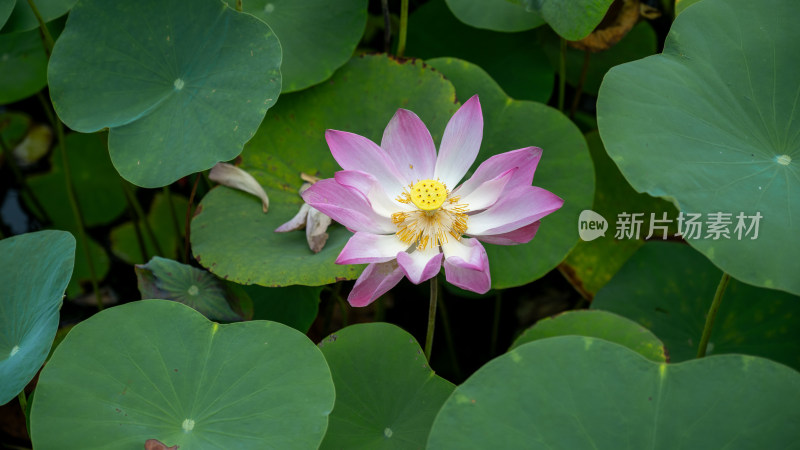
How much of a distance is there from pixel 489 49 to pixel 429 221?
86 cm

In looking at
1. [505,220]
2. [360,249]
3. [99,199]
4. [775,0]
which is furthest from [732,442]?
[99,199]

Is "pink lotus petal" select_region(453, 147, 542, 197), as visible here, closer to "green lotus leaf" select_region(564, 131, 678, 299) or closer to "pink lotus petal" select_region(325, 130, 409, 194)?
"pink lotus petal" select_region(325, 130, 409, 194)

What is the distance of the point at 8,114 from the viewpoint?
2266 mm

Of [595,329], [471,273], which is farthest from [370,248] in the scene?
[595,329]

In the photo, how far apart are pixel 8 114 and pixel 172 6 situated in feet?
4.34

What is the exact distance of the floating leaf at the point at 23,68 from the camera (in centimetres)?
178

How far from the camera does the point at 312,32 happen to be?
1461 millimetres

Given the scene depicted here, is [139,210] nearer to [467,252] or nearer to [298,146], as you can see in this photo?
[298,146]

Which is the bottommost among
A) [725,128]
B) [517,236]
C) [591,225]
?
[591,225]

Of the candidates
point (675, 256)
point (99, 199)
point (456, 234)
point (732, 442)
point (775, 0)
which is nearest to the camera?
point (732, 442)

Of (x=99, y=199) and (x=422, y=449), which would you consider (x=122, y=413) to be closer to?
(x=422, y=449)

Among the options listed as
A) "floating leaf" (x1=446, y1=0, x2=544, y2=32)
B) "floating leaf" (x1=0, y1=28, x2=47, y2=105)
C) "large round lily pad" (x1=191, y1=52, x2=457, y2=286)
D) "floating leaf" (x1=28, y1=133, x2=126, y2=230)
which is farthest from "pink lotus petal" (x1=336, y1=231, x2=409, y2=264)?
"floating leaf" (x1=28, y1=133, x2=126, y2=230)

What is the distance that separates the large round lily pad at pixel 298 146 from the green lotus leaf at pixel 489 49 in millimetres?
386

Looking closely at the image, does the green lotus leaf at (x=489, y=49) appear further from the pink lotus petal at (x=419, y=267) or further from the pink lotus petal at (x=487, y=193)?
the pink lotus petal at (x=419, y=267)
